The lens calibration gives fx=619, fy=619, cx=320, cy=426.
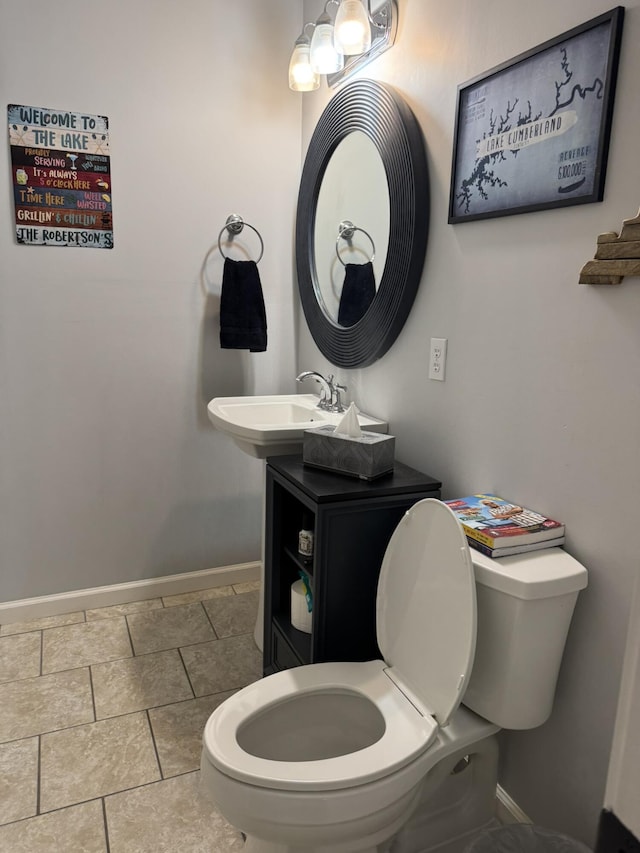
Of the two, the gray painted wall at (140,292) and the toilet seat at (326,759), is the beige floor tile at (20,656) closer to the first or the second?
the gray painted wall at (140,292)

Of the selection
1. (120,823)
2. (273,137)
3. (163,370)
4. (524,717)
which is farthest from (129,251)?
(524,717)

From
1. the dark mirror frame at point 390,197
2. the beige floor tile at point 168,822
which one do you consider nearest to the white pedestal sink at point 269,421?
the dark mirror frame at point 390,197

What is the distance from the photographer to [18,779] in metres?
1.70

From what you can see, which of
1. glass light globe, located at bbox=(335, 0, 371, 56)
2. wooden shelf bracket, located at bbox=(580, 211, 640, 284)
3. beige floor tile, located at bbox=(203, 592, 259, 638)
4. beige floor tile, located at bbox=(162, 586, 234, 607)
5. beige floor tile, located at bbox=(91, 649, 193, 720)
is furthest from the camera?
beige floor tile, located at bbox=(162, 586, 234, 607)

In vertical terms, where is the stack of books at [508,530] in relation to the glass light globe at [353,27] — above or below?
below

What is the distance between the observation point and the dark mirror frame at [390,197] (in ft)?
5.84

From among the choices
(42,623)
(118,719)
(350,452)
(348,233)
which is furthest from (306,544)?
(42,623)

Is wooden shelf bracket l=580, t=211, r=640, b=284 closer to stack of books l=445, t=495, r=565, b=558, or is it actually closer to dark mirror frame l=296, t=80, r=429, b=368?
stack of books l=445, t=495, r=565, b=558

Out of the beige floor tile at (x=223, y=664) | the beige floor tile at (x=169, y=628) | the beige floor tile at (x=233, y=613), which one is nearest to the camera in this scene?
the beige floor tile at (x=223, y=664)

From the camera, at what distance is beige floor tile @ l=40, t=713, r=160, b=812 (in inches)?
65.7

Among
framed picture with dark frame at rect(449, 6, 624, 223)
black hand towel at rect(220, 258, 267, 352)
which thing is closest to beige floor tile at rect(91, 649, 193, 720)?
black hand towel at rect(220, 258, 267, 352)

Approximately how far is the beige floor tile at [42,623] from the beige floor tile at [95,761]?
671 millimetres

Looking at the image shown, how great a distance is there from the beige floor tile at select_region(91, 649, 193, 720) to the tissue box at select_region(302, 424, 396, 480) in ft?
3.18

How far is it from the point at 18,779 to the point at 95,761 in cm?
20
